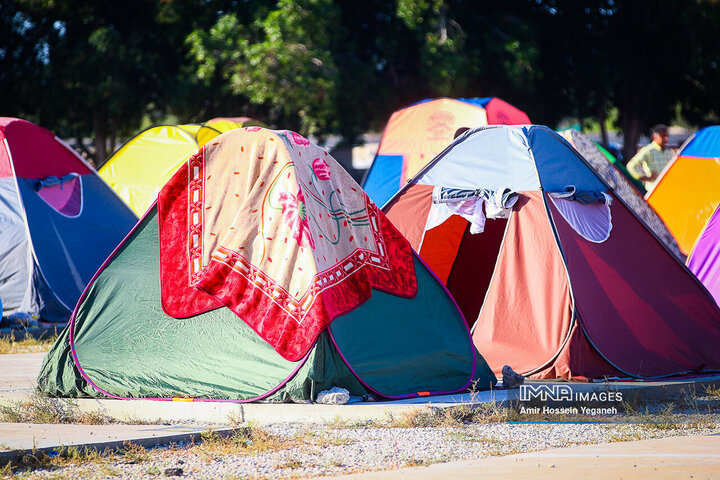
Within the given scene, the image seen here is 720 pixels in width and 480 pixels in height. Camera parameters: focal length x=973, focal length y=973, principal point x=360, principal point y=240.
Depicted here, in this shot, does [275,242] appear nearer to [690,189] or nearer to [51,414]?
[51,414]

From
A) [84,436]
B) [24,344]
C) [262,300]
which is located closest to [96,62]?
[24,344]

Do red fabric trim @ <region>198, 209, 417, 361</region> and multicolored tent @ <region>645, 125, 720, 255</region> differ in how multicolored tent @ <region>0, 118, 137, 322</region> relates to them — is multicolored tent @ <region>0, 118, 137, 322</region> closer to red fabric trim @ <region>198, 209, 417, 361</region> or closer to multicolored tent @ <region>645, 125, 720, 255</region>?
red fabric trim @ <region>198, 209, 417, 361</region>

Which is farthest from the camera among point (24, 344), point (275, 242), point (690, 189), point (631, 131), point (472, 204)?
point (631, 131)

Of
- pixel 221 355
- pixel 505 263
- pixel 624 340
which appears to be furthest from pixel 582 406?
pixel 221 355

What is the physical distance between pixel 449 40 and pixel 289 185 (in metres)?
16.7

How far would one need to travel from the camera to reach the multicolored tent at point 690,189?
12469mm

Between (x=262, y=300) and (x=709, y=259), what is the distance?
525 cm

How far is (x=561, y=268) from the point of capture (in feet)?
24.7

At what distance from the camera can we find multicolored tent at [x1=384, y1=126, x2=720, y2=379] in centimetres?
738

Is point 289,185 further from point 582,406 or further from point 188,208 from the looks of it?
point 582,406

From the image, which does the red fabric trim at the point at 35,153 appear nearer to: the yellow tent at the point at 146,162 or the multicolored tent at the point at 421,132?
Answer: the yellow tent at the point at 146,162

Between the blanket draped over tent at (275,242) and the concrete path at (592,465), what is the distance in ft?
5.26

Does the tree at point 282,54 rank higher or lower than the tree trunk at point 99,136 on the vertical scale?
higher

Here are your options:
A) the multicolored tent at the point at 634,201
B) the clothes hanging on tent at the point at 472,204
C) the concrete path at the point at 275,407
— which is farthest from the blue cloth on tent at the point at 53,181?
the multicolored tent at the point at 634,201
